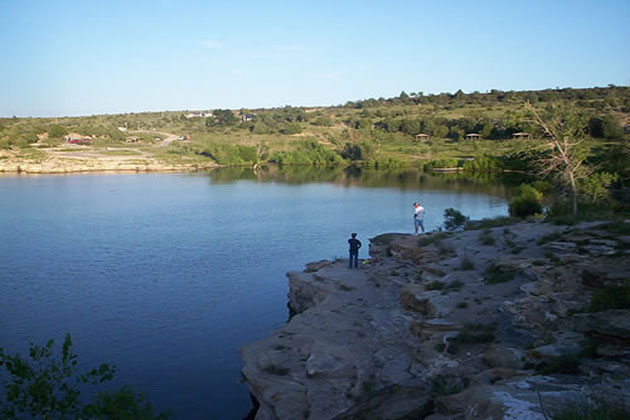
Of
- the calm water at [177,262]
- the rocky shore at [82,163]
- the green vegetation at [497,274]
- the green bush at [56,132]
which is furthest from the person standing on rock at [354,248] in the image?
the green bush at [56,132]

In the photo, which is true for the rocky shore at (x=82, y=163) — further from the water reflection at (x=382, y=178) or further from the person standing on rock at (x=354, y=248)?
the person standing on rock at (x=354, y=248)

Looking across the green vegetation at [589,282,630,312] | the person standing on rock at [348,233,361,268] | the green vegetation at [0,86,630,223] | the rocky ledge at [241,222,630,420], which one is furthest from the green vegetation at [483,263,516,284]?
the green vegetation at [0,86,630,223]

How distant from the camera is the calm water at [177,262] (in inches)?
642

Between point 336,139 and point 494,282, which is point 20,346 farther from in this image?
point 336,139

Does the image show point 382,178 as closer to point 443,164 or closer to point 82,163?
point 443,164

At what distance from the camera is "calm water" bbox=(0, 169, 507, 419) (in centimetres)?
1630

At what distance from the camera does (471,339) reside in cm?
1112

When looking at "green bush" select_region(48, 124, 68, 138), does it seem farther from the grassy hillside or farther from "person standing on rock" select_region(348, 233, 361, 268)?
"person standing on rock" select_region(348, 233, 361, 268)

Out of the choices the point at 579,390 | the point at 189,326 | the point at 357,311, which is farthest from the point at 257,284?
the point at 579,390

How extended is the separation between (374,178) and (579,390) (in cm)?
5968

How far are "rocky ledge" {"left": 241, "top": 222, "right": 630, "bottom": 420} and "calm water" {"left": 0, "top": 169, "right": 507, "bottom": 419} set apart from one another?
257cm

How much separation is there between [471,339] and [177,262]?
60.9 ft

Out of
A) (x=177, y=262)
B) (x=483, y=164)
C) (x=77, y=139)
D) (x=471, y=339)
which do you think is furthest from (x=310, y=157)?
(x=471, y=339)

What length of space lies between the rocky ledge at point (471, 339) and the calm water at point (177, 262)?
101 inches
